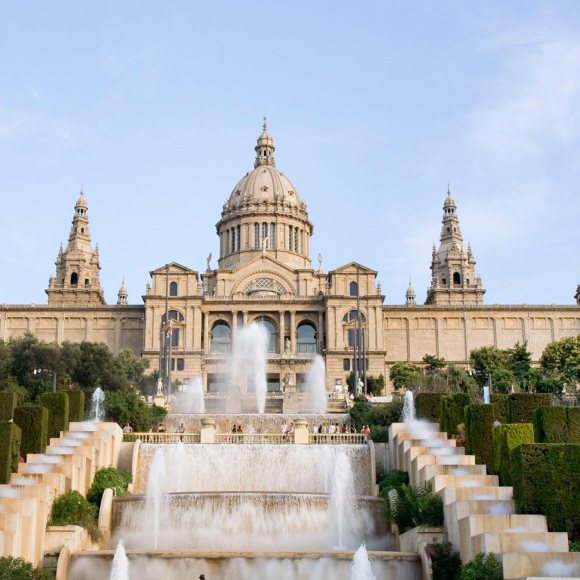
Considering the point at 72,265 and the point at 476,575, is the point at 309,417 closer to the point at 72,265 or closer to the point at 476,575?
the point at 476,575

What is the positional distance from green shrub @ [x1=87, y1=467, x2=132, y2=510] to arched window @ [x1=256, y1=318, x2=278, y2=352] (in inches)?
2255

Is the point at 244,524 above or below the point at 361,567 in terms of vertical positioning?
above

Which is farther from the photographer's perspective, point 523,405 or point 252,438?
point 252,438

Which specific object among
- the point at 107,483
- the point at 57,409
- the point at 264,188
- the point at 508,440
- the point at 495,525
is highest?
the point at 264,188

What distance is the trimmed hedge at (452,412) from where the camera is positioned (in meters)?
39.0

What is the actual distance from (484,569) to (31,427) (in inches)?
672

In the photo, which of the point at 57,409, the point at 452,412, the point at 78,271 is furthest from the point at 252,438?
the point at 78,271

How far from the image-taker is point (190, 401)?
236 feet

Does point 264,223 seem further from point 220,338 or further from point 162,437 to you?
point 162,437

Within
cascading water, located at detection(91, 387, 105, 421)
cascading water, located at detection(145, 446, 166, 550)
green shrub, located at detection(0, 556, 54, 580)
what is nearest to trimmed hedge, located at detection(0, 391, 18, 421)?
cascading water, located at detection(145, 446, 166, 550)

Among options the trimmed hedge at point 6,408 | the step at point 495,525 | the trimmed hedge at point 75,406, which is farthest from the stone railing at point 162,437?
the step at point 495,525

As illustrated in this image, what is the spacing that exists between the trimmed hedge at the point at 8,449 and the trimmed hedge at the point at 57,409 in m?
4.97

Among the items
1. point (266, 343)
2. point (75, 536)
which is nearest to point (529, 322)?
point (266, 343)

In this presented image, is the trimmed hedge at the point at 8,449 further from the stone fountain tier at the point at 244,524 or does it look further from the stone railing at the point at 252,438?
the stone railing at the point at 252,438
